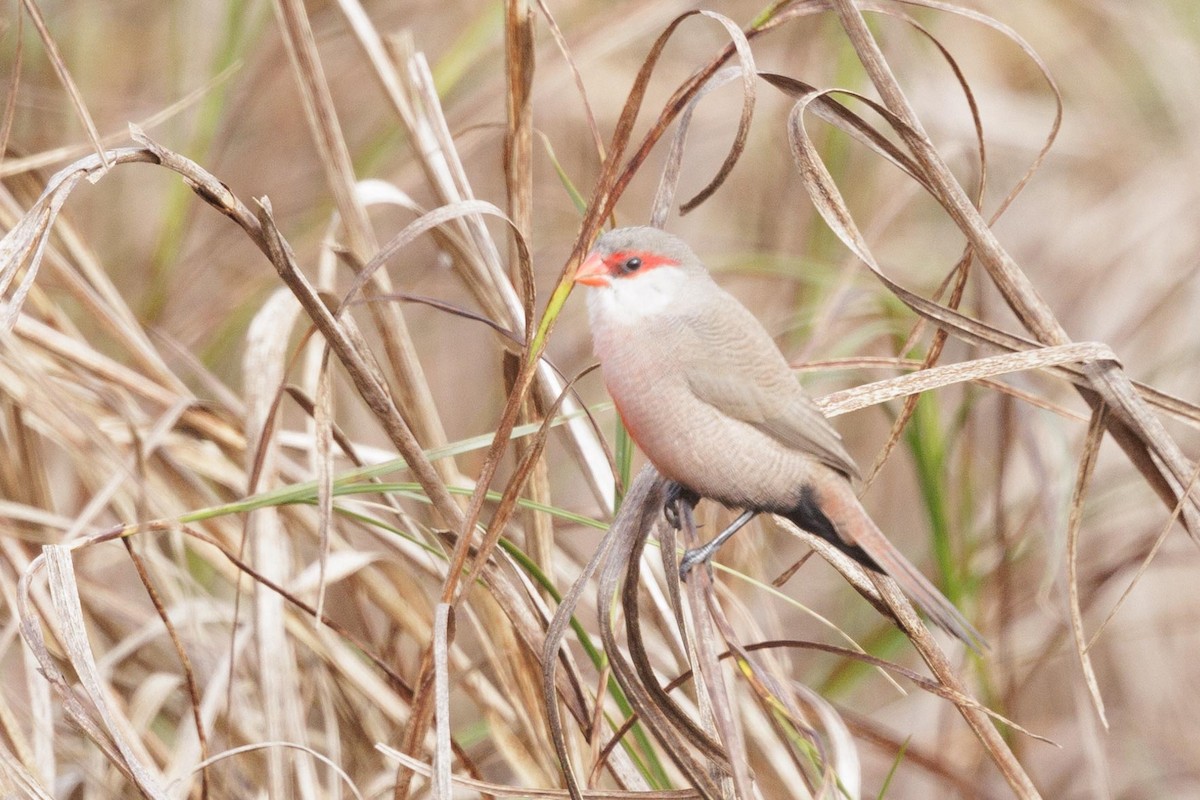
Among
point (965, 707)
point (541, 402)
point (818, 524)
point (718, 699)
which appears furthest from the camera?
point (541, 402)

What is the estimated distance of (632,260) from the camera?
6.34ft

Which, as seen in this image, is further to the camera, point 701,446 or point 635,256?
point 635,256

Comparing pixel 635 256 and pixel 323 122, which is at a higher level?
pixel 323 122

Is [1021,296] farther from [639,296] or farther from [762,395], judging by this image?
[639,296]

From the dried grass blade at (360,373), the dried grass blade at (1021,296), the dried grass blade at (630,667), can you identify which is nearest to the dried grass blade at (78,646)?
the dried grass blade at (360,373)

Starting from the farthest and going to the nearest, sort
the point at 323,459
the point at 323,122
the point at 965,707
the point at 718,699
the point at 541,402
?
the point at 323,122, the point at 541,402, the point at 965,707, the point at 323,459, the point at 718,699

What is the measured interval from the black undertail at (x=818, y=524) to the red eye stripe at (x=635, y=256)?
42 cm

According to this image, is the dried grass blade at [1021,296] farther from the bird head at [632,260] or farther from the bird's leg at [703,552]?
the bird's leg at [703,552]

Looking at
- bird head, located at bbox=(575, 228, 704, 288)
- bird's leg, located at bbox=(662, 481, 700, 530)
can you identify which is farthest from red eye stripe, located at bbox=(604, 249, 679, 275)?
bird's leg, located at bbox=(662, 481, 700, 530)

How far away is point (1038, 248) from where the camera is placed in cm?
431

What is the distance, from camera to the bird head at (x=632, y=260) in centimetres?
192

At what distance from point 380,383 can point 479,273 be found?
46cm

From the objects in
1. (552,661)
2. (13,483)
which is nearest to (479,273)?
(552,661)

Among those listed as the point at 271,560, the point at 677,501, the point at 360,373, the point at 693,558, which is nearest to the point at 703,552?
the point at 693,558
